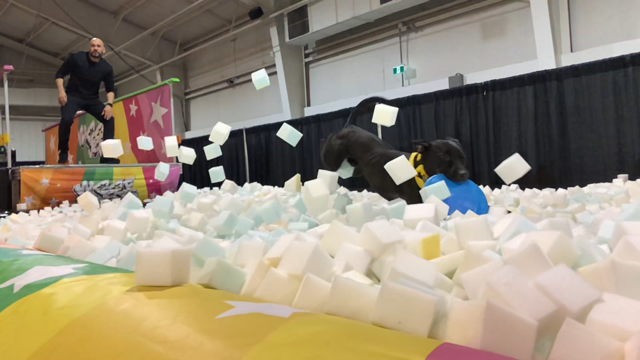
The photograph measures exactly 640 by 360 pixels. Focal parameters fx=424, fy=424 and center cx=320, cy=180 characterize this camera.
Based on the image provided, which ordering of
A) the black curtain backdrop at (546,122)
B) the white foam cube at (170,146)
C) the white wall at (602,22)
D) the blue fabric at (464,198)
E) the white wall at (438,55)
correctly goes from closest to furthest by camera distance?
the blue fabric at (464,198) < the white foam cube at (170,146) < the black curtain backdrop at (546,122) < the white wall at (602,22) < the white wall at (438,55)

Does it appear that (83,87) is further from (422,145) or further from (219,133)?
(422,145)

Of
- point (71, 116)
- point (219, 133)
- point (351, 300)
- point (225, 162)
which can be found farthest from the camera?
point (225, 162)

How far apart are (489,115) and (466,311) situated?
3.75 metres

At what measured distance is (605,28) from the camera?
3762 millimetres

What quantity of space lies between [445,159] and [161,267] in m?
1.18

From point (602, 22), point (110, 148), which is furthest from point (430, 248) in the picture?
point (602, 22)

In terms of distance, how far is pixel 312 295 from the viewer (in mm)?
507

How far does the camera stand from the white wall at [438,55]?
4.34 metres

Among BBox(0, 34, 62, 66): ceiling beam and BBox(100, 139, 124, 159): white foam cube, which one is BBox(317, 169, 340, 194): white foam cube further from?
BBox(0, 34, 62, 66): ceiling beam

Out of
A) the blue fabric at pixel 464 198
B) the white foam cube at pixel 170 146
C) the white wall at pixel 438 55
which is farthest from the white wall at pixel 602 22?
the white foam cube at pixel 170 146

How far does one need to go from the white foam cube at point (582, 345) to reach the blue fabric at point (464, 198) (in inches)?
43.5

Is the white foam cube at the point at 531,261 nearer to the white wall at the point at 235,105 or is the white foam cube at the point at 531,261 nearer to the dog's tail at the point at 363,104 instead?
the dog's tail at the point at 363,104

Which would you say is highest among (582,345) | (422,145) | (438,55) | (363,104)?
(438,55)

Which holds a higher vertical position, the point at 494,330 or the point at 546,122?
the point at 546,122
